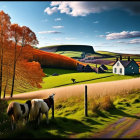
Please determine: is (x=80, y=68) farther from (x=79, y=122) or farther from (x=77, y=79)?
(x=79, y=122)

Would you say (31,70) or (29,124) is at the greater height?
(31,70)

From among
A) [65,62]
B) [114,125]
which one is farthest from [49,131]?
[65,62]

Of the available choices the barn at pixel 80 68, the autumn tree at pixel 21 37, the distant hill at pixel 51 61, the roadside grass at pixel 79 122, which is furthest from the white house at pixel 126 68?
the roadside grass at pixel 79 122

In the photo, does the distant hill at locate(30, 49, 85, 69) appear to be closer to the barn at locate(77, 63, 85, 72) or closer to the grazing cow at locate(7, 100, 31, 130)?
the barn at locate(77, 63, 85, 72)

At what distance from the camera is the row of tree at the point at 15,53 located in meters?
22.4

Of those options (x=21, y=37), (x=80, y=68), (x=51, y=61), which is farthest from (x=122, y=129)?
(x=51, y=61)

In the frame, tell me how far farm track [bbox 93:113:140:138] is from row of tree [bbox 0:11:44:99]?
18156mm

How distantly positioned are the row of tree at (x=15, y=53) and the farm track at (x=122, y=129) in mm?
18156

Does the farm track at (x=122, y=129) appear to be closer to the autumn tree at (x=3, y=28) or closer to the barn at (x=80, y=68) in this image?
the autumn tree at (x=3, y=28)

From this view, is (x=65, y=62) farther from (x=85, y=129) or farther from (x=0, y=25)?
(x=85, y=129)

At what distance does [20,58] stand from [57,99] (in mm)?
11870

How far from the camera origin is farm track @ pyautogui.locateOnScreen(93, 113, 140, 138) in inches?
266

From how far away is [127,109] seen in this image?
11.7 metres

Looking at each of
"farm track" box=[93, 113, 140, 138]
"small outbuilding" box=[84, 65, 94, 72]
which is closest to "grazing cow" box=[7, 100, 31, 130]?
"farm track" box=[93, 113, 140, 138]
